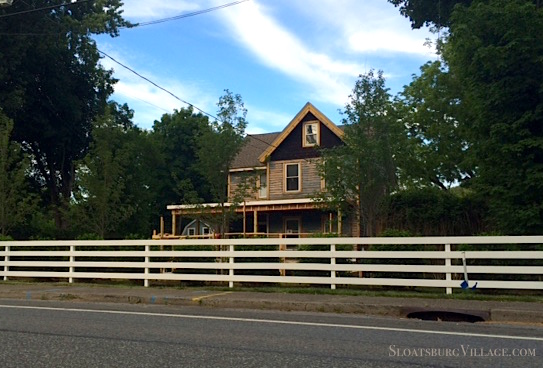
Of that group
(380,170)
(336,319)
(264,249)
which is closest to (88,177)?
(264,249)

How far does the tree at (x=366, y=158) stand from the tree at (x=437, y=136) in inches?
322

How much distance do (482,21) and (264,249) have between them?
7.50 m

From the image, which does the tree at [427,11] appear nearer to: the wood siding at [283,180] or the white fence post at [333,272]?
the wood siding at [283,180]

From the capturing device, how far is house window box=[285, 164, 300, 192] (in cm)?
3009

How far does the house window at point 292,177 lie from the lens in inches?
1185

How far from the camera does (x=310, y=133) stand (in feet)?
97.9

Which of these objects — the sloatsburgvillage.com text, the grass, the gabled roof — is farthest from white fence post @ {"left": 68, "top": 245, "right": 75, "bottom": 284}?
the gabled roof

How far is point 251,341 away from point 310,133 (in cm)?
2361

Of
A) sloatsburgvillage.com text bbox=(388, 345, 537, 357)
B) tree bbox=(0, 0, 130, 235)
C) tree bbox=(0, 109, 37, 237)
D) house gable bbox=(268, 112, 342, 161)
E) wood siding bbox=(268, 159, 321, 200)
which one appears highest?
tree bbox=(0, 0, 130, 235)

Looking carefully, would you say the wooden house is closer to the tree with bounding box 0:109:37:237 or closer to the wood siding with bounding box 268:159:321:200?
the wood siding with bounding box 268:159:321:200

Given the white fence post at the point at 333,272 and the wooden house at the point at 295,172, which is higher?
the wooden house at the point at 295,172

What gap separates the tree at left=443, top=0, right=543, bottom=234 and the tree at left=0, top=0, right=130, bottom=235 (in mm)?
20183

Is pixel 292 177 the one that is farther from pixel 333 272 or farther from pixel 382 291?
pixel 382 291

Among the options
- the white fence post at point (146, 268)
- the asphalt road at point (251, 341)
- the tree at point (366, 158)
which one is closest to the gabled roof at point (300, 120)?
the tree at point (366, 158)
